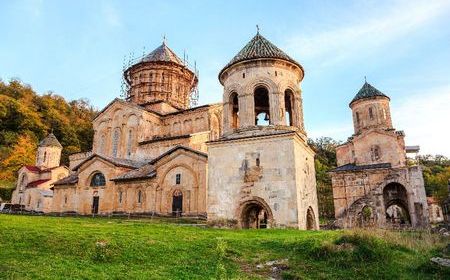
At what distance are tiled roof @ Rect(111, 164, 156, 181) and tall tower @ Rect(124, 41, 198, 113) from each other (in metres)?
7.64

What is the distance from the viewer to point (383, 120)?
2381 cm

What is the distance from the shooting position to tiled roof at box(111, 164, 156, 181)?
19.8 meters

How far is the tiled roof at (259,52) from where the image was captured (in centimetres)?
1443

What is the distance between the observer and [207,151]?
14.9m

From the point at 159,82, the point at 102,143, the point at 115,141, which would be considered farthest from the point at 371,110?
the point at 102,143

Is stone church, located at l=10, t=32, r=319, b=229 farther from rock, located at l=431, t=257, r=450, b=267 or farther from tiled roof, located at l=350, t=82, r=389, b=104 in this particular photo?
tiled roof, located at l=350, t=82, r=389, b=104

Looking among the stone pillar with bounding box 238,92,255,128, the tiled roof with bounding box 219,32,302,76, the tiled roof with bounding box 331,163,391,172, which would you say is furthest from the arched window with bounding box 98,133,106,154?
→ the tiled roof with bounding box 331,163,391,172

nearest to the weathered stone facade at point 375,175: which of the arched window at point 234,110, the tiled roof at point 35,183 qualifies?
the arched window at point 234,110

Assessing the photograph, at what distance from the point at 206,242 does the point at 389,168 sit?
16994 millimetres

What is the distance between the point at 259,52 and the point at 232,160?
15.9 ft

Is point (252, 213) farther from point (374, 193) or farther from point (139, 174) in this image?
point (374, 193)

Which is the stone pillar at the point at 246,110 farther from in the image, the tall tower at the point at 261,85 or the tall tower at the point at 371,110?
the tall tower at the point at 371,110

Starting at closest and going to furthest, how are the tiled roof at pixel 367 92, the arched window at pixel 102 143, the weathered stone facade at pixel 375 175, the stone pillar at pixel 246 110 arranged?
1. the stone pillar at pixel 246 110
2. the weathered stone facade at pixel 375 175
3. the tiled roof at pixel 367 92
4. the arched window at pixel 102 143

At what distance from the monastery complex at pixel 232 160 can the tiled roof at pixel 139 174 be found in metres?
0.11
